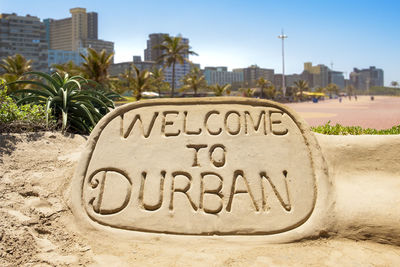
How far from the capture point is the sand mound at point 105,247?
3.20 meters

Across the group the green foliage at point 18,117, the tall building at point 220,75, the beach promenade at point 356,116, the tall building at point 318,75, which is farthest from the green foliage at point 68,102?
the tall building at point 318,75

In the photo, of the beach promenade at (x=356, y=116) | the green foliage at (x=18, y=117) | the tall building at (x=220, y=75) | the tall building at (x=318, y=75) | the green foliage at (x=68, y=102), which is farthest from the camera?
the tall building at (x=318, y=75)

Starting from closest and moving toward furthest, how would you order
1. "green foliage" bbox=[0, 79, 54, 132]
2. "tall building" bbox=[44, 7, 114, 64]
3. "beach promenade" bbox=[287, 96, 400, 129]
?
"green foliage" bbox=[0, 79, 54, 132] → "beach promenade" bbox=[287, 96, 400, 129] → "tall building" bbox=[44, 7, 114, 64]

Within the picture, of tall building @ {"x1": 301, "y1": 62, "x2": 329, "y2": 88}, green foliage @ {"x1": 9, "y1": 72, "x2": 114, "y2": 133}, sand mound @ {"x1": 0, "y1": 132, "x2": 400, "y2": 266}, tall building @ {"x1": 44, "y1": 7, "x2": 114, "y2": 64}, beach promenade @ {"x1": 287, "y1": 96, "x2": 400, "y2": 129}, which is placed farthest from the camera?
tall building @ {"x1": 301, "y1": 62, "x2": 329, "y2": 88}

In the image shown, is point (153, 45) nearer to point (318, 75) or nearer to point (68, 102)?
point (318, 75)

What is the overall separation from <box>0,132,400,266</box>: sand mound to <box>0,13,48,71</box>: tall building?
4262 inches

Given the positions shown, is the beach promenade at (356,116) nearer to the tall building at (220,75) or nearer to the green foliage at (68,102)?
the green foliage at (68,102)

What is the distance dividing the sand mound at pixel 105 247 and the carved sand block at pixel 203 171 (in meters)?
0.18

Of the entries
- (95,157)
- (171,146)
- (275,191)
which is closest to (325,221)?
(275,191)

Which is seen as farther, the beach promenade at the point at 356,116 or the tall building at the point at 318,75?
the tall building at the point at 318,75

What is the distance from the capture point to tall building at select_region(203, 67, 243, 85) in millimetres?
152075

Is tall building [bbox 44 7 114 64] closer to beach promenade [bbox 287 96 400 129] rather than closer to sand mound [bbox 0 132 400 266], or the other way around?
beach promenade [bbox 287 96 400 129]

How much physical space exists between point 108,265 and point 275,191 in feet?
6.72

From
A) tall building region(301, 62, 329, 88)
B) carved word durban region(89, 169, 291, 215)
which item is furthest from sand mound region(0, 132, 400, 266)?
tall building region(301, 62, 329, 88)
